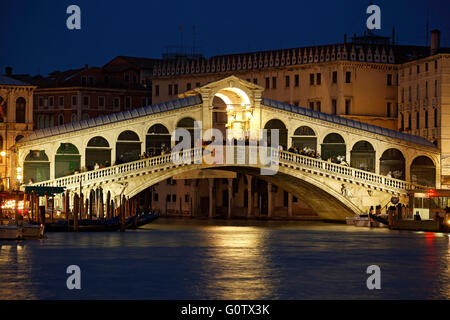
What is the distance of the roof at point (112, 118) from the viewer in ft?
167

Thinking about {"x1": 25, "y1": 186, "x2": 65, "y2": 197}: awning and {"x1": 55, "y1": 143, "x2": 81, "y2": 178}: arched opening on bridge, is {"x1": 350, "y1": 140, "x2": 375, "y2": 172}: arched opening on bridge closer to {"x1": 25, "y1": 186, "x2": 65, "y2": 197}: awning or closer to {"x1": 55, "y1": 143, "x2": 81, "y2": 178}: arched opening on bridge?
{"x1": 55, "y1": 143, "x2": 81, "y2": 178}: arched opening on bridge

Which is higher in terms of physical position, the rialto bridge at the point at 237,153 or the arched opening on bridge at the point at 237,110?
the arched opening on bridge at the point at 237,110

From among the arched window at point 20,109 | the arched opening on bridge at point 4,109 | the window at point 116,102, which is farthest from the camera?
the window at point 116,102

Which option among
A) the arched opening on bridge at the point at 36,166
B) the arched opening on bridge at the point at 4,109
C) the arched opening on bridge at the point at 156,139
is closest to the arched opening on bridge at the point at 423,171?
the arched opening on bridge at the point at 156,139

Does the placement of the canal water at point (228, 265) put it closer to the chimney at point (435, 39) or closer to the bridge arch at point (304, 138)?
the bridge arch at point (304, 138)

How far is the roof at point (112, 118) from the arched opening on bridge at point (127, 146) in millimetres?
779

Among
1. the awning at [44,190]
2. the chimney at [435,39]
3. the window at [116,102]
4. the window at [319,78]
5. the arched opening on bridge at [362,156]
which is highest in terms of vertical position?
the chimney at [435,39]

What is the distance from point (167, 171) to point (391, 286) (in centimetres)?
2201

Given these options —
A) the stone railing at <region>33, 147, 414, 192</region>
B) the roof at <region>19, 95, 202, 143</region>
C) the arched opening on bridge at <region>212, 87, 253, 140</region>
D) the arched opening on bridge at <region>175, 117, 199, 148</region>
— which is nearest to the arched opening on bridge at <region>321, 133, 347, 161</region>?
the stone railing at <region>33, 147, 414, 192</region>

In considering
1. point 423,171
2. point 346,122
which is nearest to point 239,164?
point 346,122

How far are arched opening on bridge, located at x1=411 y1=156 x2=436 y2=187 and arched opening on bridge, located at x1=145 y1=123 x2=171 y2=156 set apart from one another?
39.3ft

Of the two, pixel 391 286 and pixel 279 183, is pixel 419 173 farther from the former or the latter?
pixel 391 286

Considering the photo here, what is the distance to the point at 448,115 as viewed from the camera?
5809cm

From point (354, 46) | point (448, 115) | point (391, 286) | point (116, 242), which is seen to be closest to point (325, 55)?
point (354, 46)
